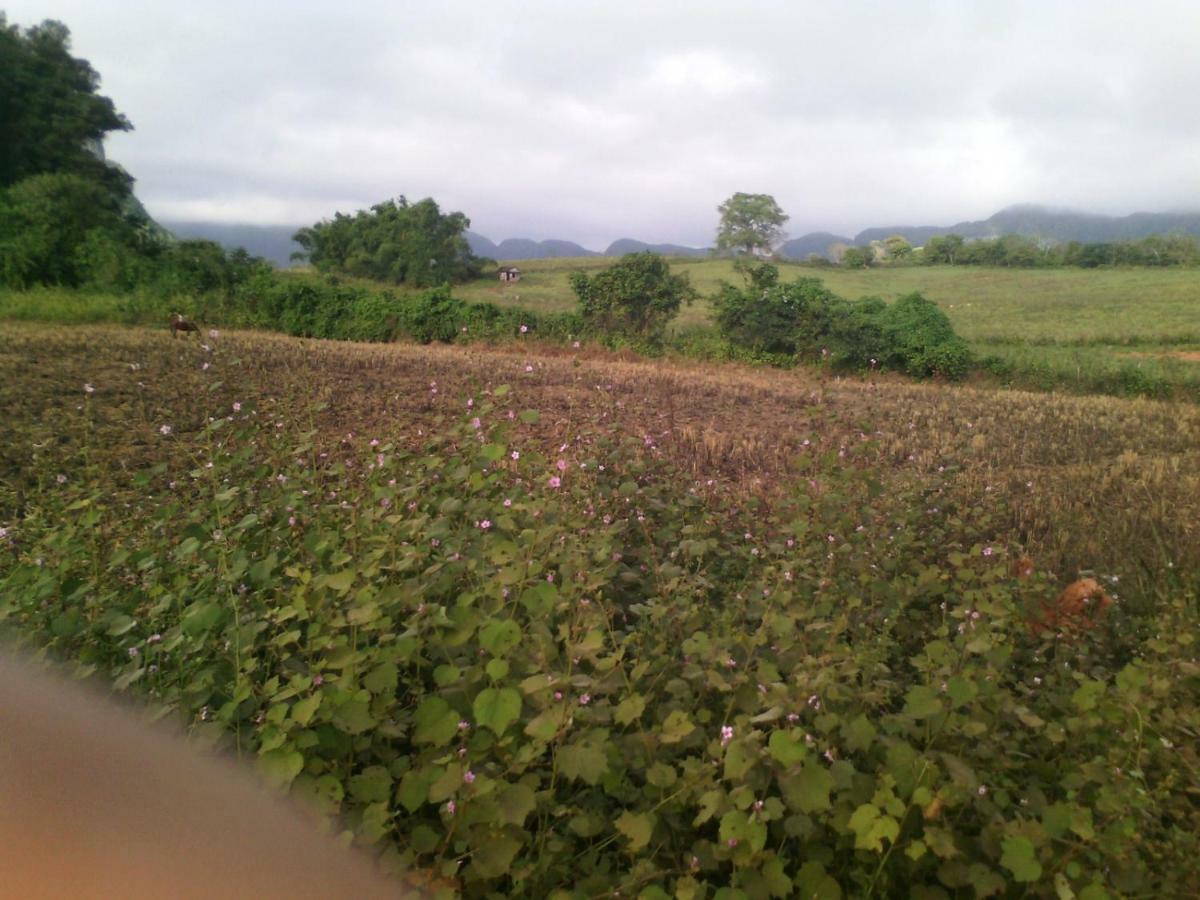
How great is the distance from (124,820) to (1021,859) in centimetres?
171

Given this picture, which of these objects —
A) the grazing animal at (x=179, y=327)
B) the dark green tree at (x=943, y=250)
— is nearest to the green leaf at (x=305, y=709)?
the grazing animal at (x=179, y=327)

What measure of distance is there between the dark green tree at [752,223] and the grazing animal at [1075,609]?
37662mm

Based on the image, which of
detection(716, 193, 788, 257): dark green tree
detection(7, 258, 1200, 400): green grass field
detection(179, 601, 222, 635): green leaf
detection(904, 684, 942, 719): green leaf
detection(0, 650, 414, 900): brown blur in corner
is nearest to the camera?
detection(0, 650, 414, 900): brown blur in corner

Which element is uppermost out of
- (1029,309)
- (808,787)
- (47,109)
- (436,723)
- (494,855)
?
(47,109)

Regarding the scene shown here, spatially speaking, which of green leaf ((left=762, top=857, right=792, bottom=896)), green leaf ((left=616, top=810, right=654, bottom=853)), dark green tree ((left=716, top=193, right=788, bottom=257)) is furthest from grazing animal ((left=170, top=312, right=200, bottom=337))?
dark green tree ((left=716, top=193, right=788, bottom=257))

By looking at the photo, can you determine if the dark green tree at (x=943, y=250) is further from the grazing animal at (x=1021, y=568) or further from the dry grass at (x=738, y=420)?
the grazing animal at (x=1021, y=568)

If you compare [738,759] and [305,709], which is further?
[305,709]

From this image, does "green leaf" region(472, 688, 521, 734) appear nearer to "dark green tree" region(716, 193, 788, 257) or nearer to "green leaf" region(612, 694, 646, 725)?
"green leaf" region(612, 694, 646, 725)

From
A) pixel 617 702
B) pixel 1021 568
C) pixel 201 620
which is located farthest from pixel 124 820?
pixel 1021 568

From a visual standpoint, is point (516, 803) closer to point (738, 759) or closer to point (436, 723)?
point (436, 723)

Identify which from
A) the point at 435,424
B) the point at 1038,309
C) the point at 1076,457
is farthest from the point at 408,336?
the point at 1038,309

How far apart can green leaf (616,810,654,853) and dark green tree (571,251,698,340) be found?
14779 millimetres

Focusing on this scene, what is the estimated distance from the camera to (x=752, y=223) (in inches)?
1594

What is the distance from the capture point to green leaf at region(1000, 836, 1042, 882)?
1.74m
